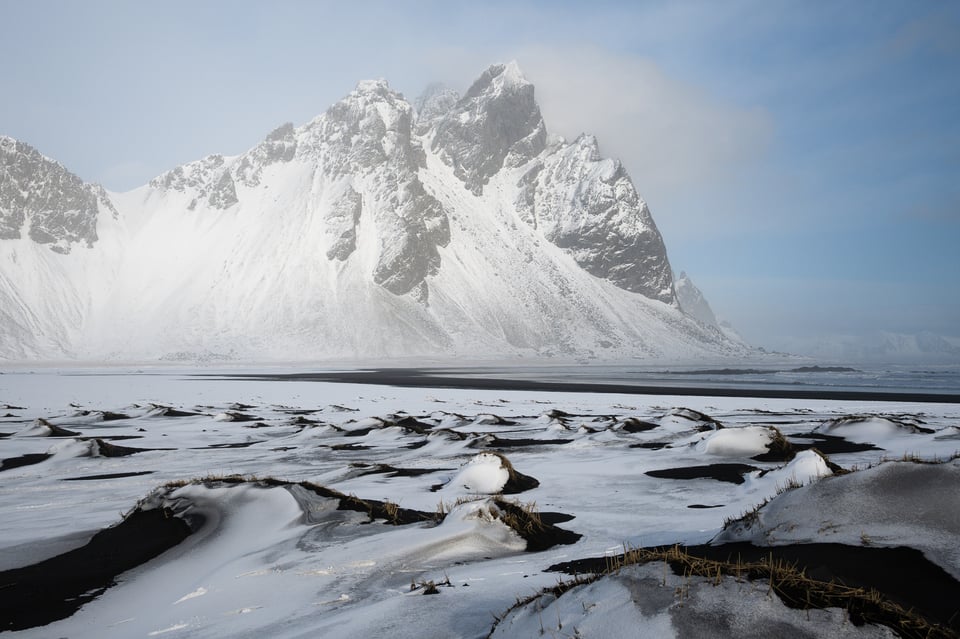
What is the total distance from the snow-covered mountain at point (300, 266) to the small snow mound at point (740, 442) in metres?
122

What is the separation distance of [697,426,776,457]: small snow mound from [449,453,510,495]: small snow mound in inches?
270

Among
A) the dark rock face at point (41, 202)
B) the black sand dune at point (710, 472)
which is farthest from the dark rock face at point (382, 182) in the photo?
the black sand dune at point (710, 472)

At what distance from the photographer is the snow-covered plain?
165 inches

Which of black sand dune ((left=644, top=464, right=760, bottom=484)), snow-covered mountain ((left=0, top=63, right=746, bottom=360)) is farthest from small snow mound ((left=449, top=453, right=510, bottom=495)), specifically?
snow-covered mountain ((left=0, top=63, right=746, bottom=360))

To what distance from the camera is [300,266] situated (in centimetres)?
15238

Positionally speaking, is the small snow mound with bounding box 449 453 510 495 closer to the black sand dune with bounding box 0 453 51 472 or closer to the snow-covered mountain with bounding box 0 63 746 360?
the black sand dune with bounding box 0 453 51 472

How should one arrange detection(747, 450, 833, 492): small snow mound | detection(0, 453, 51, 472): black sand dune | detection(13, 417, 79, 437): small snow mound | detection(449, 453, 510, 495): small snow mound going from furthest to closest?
detection(13, 417, 79, 437): small snow mound
detection(0, 453, 51, 472): black sand dune
detection(449, 453, 510, 495): small snow mound
detection(747, 450, 833, 492): small snow mound

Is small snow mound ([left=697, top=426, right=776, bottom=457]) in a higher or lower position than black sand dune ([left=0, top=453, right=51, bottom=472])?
higher

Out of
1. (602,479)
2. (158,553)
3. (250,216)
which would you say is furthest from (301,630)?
(250,216)

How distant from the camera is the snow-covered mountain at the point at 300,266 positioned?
440 ft

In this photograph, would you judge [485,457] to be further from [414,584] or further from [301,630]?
[301,630]

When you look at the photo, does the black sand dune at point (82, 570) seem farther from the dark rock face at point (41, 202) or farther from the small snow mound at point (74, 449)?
the dark rock face at point (41, 202)

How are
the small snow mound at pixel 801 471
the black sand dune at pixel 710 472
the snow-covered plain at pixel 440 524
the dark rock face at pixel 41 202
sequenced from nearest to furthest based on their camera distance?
the snow-covered plain at pixel 440 524
the small snow mound at pixel 801 471
the black sand dune at pixel 710 472
the dark rock face at pixel 41 202

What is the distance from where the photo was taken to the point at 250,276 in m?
150
